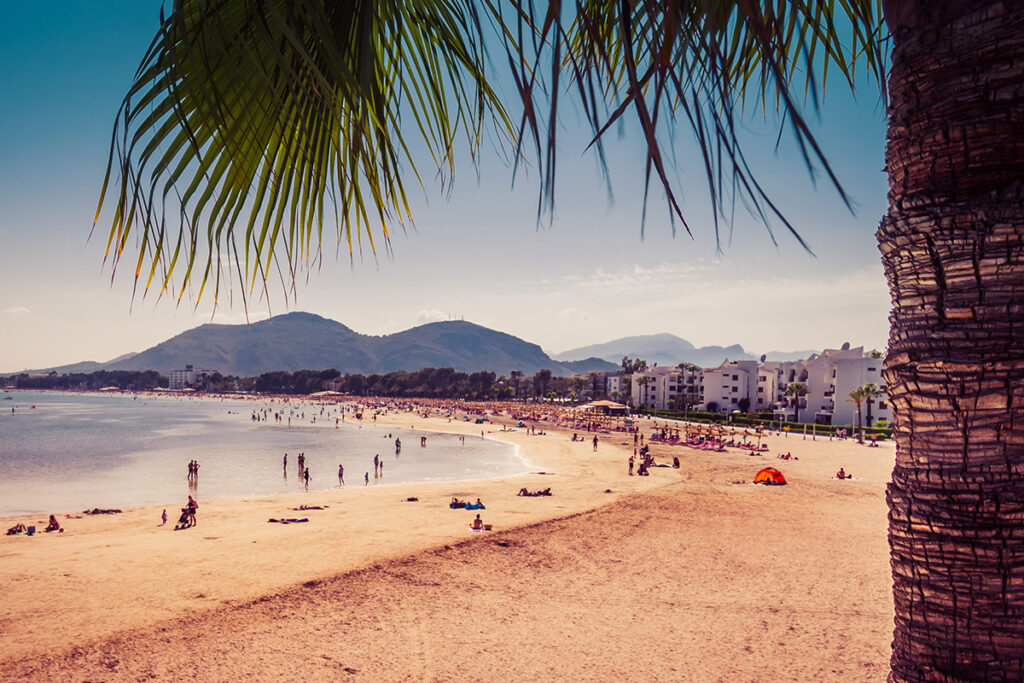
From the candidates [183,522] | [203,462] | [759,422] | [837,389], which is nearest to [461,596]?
[183,522]

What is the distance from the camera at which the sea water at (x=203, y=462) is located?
2509 cm

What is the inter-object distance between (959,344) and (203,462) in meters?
40.5

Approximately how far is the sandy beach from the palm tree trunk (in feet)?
22.7

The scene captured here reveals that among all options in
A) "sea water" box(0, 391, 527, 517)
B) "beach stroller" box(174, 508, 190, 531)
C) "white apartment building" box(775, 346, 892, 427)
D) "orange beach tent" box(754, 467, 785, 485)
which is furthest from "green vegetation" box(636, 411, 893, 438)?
"beach stroller" box(174, 508, 190, 531)

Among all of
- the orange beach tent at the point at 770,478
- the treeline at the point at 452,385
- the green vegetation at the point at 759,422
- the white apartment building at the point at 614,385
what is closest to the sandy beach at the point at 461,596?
the orange beach tent at the point at 770,478

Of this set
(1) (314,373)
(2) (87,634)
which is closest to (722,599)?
(2) (87,634)

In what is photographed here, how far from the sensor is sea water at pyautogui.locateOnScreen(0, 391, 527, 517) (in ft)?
82.3

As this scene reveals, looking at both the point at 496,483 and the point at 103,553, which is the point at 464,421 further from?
the point at 103,553

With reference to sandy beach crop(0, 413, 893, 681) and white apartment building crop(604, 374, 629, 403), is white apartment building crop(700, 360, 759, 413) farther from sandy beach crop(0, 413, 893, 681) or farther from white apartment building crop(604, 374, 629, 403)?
sandy beach crop(0, 413, 893, 681)

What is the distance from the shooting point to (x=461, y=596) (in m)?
9.98

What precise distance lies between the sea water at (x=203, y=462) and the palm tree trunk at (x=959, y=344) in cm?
2414

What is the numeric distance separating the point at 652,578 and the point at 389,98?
11.1 meters

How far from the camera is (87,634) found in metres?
8.39

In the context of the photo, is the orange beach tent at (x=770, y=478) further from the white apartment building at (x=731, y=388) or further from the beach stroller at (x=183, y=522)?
the white apartment building at (x=731, y=388)
